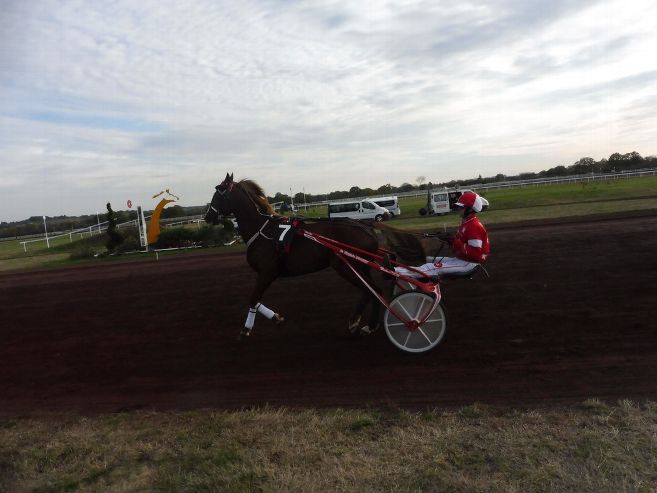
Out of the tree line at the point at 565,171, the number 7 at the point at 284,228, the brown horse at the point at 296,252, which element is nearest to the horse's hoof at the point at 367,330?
the brown horse at the point at 296,252

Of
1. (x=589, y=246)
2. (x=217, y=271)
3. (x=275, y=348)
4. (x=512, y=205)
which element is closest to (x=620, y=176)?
(x=512, y=205)

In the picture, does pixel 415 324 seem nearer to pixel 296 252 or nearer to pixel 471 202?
pixel 471 202

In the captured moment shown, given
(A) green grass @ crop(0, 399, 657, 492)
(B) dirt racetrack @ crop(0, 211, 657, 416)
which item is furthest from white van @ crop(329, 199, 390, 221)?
(A) green grass @ crop(0, 399, 657, 492)

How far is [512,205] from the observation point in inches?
1103

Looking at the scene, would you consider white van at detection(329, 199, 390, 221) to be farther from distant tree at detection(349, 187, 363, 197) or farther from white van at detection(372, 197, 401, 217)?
distant tree at detection(349, 187, 363, 197)

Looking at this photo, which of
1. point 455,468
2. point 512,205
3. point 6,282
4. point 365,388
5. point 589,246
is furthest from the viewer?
point 512,205

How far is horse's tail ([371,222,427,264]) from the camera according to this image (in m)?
5.88

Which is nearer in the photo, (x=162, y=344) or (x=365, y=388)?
(x=365, y=388)

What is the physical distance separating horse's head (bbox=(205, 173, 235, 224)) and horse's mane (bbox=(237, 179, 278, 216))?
14 centimetres

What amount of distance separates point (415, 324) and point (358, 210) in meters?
27.0

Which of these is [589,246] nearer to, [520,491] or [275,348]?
[275,348]

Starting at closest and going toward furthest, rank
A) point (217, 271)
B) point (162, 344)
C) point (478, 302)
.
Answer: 1. point (162, 344)
2. point (478, 302)
3. point (217, 271)

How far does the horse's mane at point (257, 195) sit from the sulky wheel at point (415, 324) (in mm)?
2094

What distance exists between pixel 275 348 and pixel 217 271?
20.2 feet
